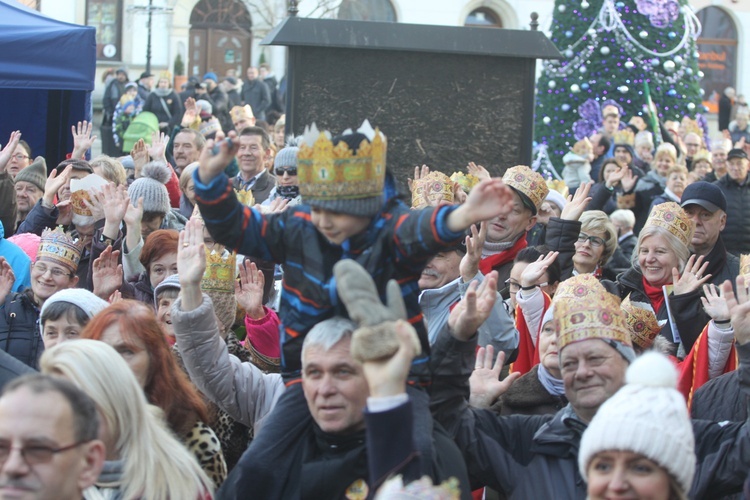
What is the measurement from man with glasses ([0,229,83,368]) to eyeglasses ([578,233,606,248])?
9.81 ft

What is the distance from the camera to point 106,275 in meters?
6.81

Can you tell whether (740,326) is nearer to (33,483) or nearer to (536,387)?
(536,387)

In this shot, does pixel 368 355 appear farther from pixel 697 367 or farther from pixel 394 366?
pixel 697 367

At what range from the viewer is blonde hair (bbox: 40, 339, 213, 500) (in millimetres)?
3873

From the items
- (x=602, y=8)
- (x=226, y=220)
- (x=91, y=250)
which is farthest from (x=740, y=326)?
(x=602, y=8)

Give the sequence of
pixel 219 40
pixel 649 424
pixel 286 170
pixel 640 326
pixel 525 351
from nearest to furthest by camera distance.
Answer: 1. pixel 649 424
2. pixel 640 326
3. pixel 525 351
4. pixel 286 170
5. pixel 219 40

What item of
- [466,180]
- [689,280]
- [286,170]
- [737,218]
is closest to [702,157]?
[737,218]

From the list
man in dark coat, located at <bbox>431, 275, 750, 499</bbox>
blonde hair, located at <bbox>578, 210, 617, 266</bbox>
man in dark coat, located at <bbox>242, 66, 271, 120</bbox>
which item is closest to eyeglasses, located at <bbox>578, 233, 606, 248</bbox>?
blonde hair, located at <bbox>578, 210, 617, 266</bbox>

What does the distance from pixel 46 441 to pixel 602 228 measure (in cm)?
494

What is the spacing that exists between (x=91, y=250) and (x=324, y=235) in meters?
3.75

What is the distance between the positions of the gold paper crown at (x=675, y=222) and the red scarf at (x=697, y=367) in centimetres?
130

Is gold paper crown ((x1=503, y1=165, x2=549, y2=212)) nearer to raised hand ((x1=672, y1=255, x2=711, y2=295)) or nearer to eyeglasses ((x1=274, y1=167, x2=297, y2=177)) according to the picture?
raised hand ((x1=672, y1=255, x2=711, y2=295))

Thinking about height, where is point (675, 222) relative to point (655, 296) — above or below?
above

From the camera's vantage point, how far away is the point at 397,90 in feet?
32.3
